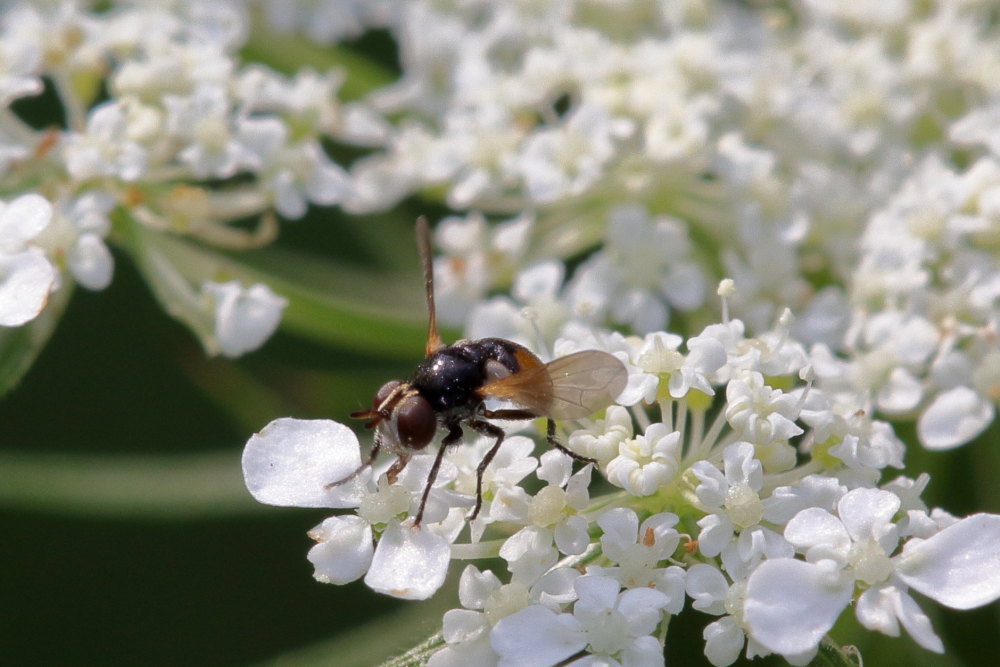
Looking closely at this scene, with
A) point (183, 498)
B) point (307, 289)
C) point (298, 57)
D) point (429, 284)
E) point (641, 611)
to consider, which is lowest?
point (183, 498)

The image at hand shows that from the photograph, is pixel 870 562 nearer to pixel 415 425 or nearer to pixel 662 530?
pixel 662 530

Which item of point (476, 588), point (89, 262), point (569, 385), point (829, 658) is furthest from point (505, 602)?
point (89, 262)

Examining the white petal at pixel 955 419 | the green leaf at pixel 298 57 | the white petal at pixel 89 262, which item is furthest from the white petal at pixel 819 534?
the green leaf at pixel 298 57

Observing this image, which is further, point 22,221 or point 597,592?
point 22,221

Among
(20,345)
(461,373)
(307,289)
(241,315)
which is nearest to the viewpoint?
(461,373)

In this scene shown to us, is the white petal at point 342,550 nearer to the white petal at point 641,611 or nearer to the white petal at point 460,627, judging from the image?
the white petal at point 460,627

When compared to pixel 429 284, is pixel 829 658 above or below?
below

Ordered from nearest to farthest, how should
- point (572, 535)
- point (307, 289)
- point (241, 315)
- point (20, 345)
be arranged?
1. point (572, 535)
2. point (20, 345)
3. point (241, 315)
4. point (307, 289)
